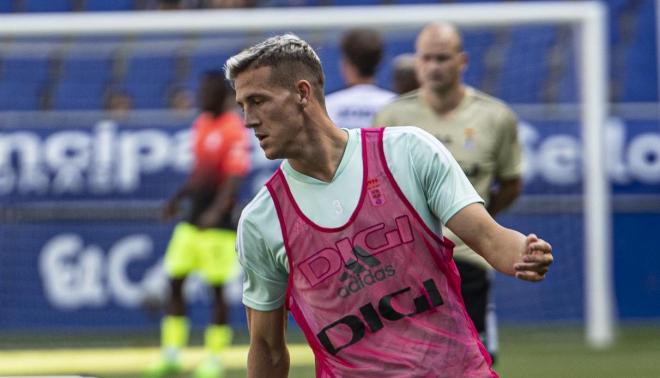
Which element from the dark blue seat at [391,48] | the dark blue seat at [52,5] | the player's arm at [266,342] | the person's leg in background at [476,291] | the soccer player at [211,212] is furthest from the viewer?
the dark blue seat at [52,5]

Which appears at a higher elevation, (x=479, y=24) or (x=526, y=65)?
(x=479, y=24)

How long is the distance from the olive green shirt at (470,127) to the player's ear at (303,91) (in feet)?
9.13

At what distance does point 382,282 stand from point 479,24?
830cm

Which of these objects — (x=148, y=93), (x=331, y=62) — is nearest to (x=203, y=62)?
(x=148, y=93)

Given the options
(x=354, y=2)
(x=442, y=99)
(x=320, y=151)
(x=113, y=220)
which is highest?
(x=354, y=2)

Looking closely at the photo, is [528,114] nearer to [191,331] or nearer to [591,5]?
[591,5]

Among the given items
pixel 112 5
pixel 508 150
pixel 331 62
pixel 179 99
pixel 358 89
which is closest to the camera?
pixel 508 150

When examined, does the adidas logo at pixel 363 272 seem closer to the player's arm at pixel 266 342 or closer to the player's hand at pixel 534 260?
the player's arm at pixel 266 342

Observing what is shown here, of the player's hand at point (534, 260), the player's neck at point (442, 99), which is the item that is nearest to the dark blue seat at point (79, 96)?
the player's neck at point (442, 99)

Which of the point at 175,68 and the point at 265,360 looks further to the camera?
the point at 175,68

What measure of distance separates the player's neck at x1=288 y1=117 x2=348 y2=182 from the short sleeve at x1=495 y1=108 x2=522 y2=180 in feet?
9.91

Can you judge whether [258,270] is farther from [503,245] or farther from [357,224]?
[503,245]

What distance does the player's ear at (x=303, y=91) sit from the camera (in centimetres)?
390

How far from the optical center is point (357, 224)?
387cm
